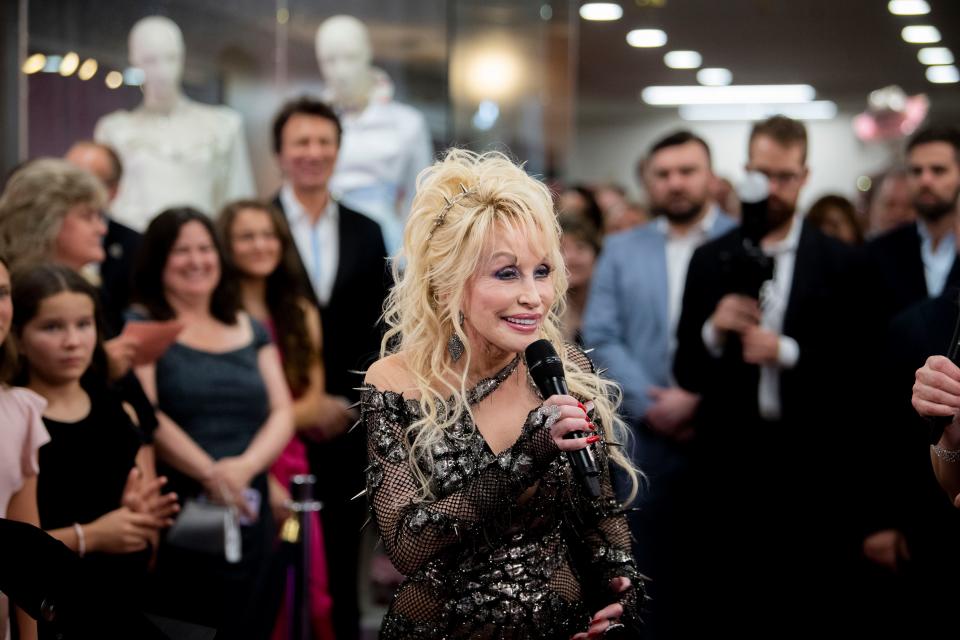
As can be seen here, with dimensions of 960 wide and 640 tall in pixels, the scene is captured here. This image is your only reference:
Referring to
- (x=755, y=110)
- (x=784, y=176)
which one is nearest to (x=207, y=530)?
(x=784, y=176)

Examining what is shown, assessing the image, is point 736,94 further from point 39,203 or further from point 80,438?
point 80,438

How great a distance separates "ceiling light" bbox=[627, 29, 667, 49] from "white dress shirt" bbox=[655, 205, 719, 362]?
5587 millimetres

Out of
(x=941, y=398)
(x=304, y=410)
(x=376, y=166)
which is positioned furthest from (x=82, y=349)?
(x=376, y=166)

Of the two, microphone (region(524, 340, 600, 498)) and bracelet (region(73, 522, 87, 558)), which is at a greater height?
microphone (region(524, 340, 600, 498))

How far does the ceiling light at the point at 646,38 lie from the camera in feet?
33.9

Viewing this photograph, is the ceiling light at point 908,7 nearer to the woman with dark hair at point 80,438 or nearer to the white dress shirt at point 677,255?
the white dress shirt at point 677,255

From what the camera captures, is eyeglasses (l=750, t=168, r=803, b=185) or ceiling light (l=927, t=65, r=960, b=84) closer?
eyeglasses (l=750, t=168, r=803, b=185)

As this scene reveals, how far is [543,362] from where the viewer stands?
2.14 m

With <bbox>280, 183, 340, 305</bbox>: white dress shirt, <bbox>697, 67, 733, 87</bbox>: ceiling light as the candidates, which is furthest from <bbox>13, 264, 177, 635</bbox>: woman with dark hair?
<bbox>697, 67, 733, 87</bbox>: ceiling light

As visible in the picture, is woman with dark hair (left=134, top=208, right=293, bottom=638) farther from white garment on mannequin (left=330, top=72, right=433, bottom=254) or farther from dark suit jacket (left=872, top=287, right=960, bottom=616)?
dark suit jacket (left=872, top=287, right=960, bottom=616)

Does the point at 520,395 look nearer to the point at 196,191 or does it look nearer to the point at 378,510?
the point at 378,510

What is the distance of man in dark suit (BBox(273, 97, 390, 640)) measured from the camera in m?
4.67

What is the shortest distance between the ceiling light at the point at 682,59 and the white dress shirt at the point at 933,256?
6.79m

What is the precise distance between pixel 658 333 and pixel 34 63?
282 centimetres
